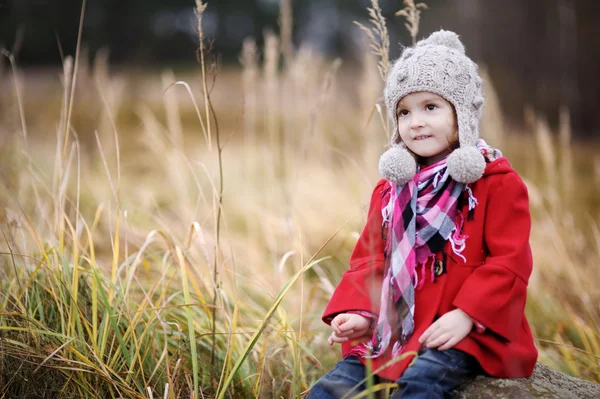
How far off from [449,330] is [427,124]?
1.60ft

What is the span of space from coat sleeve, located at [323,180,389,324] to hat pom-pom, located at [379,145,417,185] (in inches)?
5.5

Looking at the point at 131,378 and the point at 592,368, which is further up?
the point at 131,378

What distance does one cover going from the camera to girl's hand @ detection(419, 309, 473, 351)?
3.72 feet

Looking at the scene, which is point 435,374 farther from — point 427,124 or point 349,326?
point 427,124

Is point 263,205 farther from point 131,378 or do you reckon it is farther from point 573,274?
point 131,378

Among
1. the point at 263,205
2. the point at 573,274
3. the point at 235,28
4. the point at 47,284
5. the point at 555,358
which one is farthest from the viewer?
the point at 235,28

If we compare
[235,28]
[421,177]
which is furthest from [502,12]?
[235,28]

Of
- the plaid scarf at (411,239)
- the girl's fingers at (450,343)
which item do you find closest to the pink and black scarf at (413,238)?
the plaid scarf at (411,239)

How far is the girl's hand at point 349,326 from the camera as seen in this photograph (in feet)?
4.12

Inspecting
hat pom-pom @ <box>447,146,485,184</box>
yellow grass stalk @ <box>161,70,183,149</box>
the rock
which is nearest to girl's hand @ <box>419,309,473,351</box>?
the rock

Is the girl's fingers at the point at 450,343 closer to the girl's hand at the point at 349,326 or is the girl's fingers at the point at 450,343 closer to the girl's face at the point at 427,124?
the girl's hand at the point at 349,326

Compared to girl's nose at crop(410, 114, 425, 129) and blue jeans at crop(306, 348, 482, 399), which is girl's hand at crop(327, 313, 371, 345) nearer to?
blue jeans at crop(306, 348, 482, 399)

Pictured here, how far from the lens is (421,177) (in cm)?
128

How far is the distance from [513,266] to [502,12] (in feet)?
26.8
